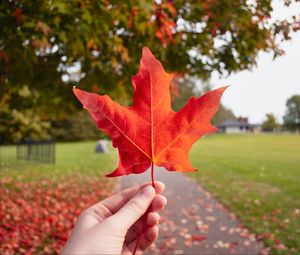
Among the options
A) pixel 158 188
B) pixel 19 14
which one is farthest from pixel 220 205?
pixel 158 188

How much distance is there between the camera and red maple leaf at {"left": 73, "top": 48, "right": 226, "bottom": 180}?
0.96 meters

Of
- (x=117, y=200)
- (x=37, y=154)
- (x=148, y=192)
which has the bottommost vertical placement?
(x=37, y=154)

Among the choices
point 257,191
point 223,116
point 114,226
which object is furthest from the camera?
point 223,116

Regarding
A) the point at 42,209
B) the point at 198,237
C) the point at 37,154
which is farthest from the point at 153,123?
the point at 37,154

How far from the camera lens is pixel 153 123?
1010 millimetres

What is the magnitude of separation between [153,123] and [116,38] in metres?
4.29

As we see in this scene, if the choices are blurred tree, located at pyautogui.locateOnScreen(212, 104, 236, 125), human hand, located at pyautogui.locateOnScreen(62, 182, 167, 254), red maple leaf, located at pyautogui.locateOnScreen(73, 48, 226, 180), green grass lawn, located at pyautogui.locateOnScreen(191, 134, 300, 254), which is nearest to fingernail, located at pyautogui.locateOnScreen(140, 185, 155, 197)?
human hand, located at pyautogui.locateOnScreen(62, 182, 167, 254)

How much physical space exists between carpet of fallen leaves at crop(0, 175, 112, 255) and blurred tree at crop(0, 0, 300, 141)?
7.02 feet

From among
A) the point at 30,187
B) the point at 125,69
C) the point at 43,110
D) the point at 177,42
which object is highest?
the point at 177,42

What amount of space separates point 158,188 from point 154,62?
512 mm

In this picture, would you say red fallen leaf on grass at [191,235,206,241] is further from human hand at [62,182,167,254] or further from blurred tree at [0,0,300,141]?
human hand at [62,182,167,254]

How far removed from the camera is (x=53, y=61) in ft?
20.4

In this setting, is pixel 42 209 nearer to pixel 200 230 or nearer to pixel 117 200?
pixel 200 230

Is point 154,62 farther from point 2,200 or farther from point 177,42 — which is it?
point 2,200
